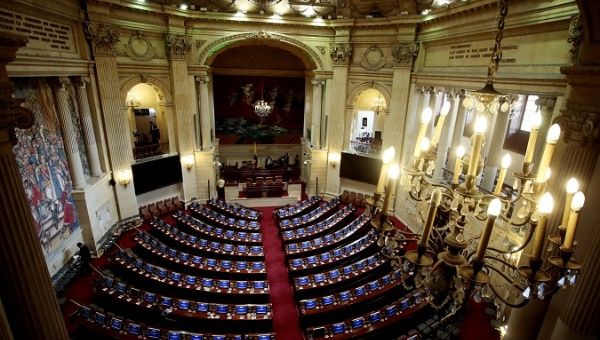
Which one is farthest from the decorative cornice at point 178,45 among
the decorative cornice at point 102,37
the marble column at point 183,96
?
the decorative cornice at point 102,37

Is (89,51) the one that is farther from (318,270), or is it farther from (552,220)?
(552,220)

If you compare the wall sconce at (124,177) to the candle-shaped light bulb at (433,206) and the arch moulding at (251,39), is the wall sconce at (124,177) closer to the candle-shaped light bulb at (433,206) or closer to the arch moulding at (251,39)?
the arch moulding at (251,39)

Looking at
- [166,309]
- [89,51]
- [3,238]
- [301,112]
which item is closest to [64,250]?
[166,309]

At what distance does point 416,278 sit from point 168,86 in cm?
1335

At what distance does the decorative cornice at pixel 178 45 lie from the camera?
1314cm

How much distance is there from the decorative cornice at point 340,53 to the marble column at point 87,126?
386 inches

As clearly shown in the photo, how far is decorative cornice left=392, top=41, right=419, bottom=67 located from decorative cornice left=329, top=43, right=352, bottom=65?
6.75ft

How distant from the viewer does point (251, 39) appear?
1455 centimetres

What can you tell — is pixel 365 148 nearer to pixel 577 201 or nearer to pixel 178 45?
pixel 178 45

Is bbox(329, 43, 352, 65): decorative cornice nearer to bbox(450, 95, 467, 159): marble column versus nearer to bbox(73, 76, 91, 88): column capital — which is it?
bbox(450, 95, 467, 159): marble column

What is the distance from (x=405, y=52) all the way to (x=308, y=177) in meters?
7.70

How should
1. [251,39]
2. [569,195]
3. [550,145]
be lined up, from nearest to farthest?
[569,195] < [550,145] < [251,39]

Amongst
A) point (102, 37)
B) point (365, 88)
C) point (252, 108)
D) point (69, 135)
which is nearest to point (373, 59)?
point (365, 88)

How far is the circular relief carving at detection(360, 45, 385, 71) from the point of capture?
14.1m
